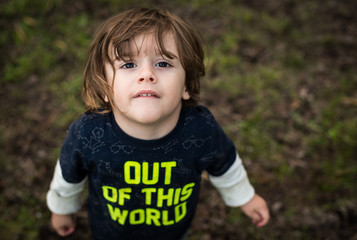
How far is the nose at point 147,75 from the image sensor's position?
4.49 ft

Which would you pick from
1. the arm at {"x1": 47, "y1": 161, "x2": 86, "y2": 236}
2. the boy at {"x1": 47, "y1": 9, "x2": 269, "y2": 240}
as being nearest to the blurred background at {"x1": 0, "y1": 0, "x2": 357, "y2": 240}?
the arm at {"x1": 47, "y1": 161, "x2": 86, "y2": 236}

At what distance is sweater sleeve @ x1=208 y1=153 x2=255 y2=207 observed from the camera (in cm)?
182

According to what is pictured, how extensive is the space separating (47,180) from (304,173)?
2703 millimetres

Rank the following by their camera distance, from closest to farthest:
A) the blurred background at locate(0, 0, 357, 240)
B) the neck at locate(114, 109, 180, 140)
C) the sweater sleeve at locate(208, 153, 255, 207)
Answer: the neck at locate(114, 109, 180, 140)
the sweater sleeve at locate(208, 153, 255, 207)
the blurred background at locate(0, 0, 357, 240)

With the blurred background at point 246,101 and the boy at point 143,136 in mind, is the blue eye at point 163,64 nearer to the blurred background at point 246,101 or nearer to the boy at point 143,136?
the boy at point 143,136

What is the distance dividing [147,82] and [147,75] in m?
0.03

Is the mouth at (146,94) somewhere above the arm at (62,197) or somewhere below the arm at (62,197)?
above

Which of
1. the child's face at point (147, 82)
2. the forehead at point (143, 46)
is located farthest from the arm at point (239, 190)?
the forehead at point (143, 46)

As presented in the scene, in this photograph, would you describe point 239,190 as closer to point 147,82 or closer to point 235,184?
point 235,184

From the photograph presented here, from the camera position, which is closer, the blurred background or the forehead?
the forehead

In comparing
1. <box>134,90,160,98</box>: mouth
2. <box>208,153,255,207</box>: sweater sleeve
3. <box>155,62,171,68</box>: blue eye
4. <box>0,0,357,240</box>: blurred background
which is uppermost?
<box>155,62,171,68</box>: blue eye

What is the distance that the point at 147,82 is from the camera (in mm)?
1377

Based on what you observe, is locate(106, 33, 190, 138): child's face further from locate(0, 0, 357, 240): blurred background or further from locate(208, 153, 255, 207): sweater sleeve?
locate(0, 0, 357, 240): blurred background

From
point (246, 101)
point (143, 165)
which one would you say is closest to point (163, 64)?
point (143, 165)
